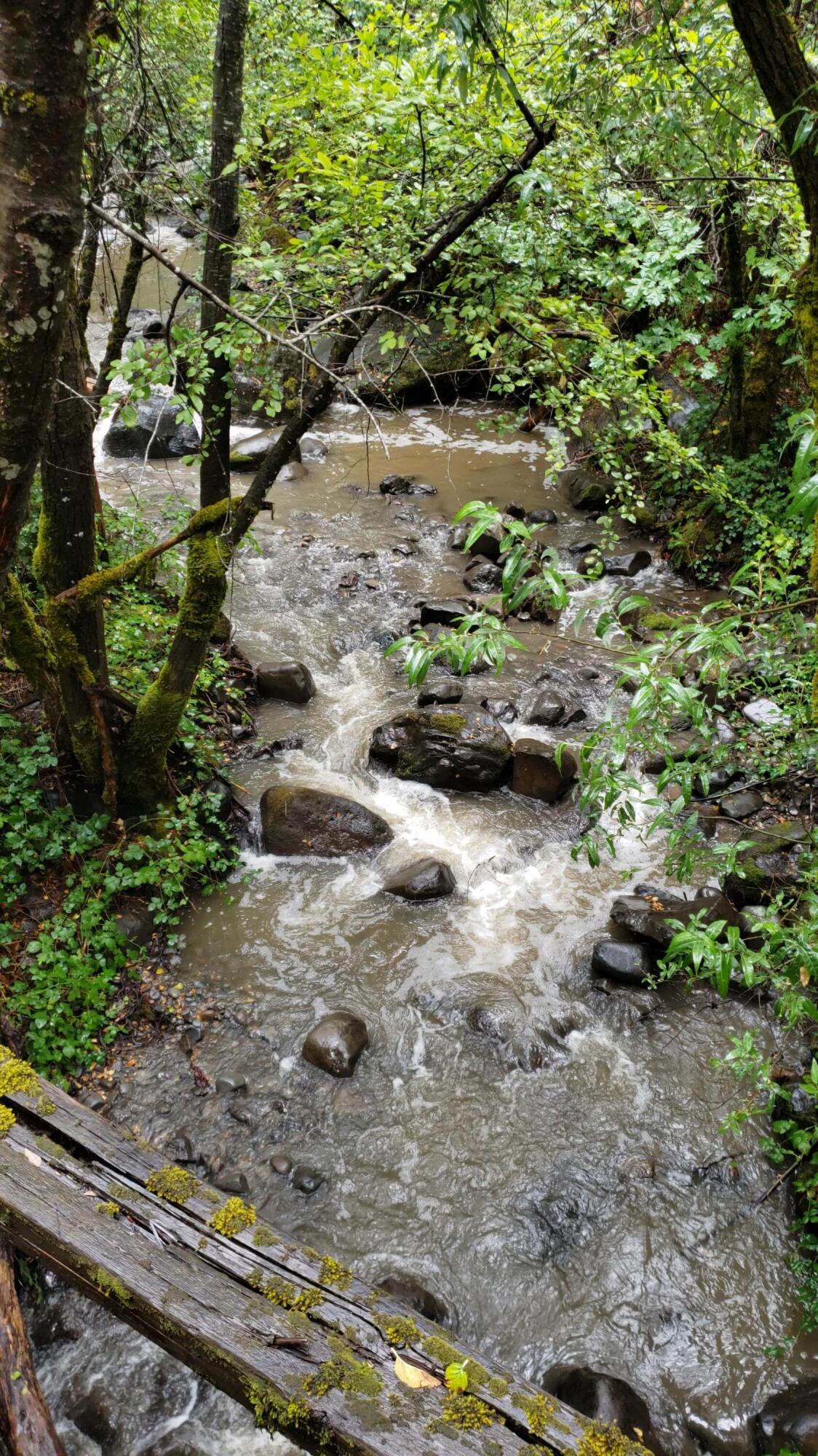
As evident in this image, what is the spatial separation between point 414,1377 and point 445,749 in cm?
520

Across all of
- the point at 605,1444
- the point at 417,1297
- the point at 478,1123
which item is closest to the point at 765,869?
the point at 478,1123

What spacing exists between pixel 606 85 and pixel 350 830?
17.9 ft

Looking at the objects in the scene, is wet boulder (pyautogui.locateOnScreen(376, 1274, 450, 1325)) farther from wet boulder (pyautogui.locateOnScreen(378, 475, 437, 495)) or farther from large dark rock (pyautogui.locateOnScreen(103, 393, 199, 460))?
large dark rock (pyautogui.locateOnScreen(103, 393, 199, 460))

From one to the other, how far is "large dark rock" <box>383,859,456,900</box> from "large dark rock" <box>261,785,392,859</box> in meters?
0.48

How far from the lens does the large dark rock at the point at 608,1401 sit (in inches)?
138

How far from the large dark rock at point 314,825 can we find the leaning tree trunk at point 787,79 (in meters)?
4.15

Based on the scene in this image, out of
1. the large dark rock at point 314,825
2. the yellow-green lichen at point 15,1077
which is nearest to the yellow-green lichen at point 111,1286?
the yellow-green lichen at point 15,1077

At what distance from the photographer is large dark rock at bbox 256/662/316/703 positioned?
8.23 metres

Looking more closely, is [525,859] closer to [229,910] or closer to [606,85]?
[229,910]

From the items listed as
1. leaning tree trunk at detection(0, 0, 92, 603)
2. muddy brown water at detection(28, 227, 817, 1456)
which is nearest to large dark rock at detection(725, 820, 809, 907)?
muddy brown water at detection(28, 227, 817, 1456)

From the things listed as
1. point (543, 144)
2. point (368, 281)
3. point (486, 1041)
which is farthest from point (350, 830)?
point (543, 144)

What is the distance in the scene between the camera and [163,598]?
8.12 m

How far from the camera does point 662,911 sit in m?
5.93

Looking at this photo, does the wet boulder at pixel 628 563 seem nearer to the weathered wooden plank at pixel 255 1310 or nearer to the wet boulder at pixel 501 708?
the wet boulder at pixel 501 708
